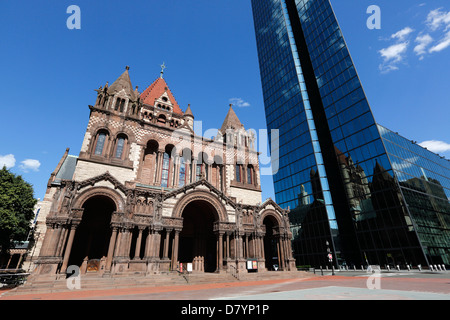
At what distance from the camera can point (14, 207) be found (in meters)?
26.0

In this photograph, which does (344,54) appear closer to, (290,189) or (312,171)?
(312,171)

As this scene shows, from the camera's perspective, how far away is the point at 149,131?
26.5 meters

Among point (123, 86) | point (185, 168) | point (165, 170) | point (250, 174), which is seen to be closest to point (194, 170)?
point (185, 168)

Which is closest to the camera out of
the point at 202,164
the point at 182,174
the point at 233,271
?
the point at 233,271

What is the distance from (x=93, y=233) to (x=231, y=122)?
23.5m

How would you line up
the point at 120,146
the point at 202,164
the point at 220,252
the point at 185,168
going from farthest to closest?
the point at 202,164 → the point at 185,168 → the point at 120,146 → the point at 220,252

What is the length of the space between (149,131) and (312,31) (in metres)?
49.1

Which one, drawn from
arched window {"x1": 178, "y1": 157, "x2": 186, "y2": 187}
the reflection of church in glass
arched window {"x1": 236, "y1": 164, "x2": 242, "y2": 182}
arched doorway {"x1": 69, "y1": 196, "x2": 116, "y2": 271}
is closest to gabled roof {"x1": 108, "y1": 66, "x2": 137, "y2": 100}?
arched window {"x1": 178, "y1": 157, "x2": 186, "y2": 187}

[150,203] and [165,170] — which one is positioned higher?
[165,170]

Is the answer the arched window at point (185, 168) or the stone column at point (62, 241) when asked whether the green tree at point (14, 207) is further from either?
the arched window at point (185, 168)

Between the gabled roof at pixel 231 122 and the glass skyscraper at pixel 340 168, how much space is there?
19.3 m

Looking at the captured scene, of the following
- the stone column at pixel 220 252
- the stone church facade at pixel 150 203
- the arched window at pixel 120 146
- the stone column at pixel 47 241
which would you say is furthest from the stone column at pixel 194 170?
the stone column at pixel 47 241

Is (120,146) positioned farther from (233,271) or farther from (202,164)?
(233,271)
